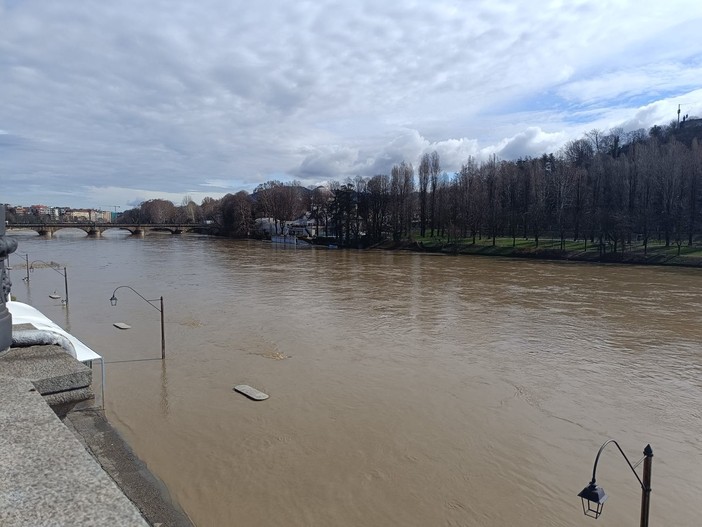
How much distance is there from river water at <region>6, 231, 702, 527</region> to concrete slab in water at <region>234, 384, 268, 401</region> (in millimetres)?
226

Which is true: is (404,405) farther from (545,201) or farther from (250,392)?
(545,201)

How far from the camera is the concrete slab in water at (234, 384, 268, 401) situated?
10789mm

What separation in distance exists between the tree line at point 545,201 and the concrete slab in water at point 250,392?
47.4m

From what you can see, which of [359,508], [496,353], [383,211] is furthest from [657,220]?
[359,508]

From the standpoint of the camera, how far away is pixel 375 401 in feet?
35.2

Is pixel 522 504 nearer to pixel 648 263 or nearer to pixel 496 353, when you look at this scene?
pixel 496 353

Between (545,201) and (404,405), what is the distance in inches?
2535

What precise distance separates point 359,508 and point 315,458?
5.07ft

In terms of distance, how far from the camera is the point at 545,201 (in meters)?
68.0

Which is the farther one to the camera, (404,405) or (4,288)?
(404,405)

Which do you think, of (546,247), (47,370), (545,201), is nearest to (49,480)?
(47,370)

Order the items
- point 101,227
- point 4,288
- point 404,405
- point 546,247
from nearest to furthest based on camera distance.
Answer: point 4,288, point 404,405, point 546,247, point 101,227

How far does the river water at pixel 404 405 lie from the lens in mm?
7125

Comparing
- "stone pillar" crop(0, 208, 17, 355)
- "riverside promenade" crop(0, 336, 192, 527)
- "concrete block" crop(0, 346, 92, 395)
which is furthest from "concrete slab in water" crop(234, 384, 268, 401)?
"stone pillar" crop(0, 208, 17, 355)
